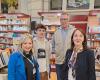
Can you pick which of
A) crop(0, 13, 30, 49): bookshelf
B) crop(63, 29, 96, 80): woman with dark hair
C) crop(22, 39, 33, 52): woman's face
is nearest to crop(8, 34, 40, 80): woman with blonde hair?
crop(22, 39, 33, 52): woman's face

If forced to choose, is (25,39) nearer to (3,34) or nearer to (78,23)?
(78,23)

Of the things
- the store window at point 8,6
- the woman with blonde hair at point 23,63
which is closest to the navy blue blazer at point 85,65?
the woman with blonde hair at point 23,63

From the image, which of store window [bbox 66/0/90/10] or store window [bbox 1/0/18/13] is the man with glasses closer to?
store window [bbox 66/0/90/10]

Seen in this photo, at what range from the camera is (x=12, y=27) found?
12.9 metres

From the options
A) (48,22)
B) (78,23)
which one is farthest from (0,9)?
(78,23)

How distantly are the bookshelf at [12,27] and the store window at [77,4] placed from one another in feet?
6.51

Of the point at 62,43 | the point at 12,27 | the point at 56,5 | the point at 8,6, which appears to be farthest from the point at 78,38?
the point at 8,6

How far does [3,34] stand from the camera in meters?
13.2

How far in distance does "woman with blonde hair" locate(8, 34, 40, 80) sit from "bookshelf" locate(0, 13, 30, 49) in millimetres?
9052

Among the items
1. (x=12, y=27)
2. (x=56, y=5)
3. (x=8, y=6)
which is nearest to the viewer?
(x=12, y=27)

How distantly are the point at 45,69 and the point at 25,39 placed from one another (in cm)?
139

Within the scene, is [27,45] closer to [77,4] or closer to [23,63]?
[23,63]

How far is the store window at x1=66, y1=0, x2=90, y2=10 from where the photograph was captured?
1259cm

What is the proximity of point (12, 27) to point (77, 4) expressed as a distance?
3.15 metres
